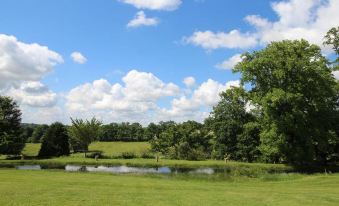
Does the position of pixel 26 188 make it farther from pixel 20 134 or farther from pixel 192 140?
pixel 192 140

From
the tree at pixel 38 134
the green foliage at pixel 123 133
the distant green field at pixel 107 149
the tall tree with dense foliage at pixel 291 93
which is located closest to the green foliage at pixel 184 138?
the distant green field at pixel 107 149

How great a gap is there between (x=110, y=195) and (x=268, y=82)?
3826 cm

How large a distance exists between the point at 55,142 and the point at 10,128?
7572 mm

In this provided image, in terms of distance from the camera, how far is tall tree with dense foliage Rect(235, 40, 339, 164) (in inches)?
2021

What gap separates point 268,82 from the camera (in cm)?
5347

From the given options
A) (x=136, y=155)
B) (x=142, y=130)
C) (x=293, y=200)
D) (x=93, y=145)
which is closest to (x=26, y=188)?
(x=293, y=200)

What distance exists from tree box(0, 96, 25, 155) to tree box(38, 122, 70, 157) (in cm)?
356

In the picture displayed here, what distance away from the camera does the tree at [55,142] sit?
67.1m

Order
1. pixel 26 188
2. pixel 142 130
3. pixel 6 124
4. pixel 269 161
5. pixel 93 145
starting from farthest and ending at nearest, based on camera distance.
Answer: pixel 142 130 < pixel 93 145 < pixel 6 124 < pixel 269 161 < pixel 26 188

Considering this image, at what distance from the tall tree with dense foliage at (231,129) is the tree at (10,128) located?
32459mm

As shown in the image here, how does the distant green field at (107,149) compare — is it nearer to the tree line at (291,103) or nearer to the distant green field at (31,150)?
the distant green field at (31,150)

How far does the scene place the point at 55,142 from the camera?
2682 inches

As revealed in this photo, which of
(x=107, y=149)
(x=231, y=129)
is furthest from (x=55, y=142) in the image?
(x=231, y=129)

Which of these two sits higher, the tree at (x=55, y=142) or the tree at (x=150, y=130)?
the tree at (x=150, y=130)
